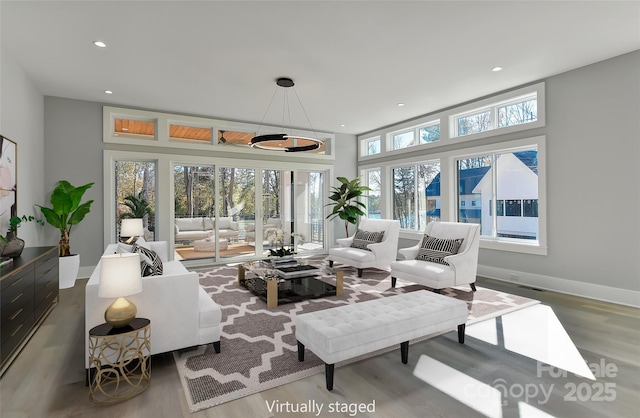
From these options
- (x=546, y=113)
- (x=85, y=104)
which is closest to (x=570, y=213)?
(x=546, y=113)

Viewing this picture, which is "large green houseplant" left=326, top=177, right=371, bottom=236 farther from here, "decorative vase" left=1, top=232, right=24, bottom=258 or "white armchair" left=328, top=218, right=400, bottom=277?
"decorative vase" left=1, top=232, right=24, bottom=258

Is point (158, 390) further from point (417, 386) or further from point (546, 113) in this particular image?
point (546, 113)

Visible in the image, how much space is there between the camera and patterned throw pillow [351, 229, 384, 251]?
598 cm

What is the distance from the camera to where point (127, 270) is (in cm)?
219

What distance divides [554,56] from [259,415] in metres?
Result: 5.15

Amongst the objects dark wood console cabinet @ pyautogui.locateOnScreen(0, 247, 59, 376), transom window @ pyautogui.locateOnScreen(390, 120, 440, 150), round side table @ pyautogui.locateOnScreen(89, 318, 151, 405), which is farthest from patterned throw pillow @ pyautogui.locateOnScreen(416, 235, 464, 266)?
dark wood console cabinet @ pyautogui.locateOnScreen(0, 247, 59, 376)

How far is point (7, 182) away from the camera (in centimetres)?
385

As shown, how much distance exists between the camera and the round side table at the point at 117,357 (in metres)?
2.15

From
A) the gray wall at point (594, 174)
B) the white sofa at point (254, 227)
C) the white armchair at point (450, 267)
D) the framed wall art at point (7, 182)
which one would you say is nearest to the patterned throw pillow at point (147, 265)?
the framed wall art at point (7, 182)

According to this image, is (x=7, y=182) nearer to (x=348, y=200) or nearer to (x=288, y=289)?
(x=288, y=289)

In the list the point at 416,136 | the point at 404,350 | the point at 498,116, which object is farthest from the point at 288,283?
the point at 498,116

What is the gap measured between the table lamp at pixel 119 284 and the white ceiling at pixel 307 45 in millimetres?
2400

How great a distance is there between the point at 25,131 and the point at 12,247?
2.22 m

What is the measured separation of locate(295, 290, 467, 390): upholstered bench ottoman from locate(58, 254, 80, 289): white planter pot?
14.6ft
